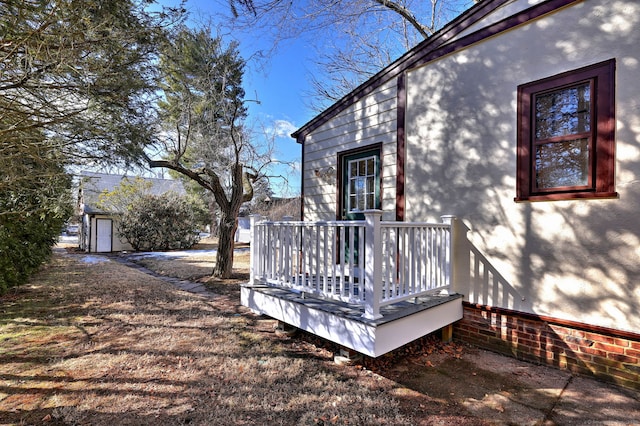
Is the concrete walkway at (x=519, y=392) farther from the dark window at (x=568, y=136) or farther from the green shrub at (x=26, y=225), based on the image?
the green shrub at (x=26, y=225)

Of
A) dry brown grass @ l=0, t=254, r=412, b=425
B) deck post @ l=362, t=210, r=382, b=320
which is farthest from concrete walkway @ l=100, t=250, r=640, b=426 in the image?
deck post @ l=362, t=210, r=382, b=320

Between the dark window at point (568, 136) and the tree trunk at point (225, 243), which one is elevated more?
the dark window at point (568, 136)

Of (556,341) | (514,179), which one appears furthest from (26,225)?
(556,341)

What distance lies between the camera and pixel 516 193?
11.6 feet

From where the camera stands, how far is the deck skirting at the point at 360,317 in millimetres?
2846

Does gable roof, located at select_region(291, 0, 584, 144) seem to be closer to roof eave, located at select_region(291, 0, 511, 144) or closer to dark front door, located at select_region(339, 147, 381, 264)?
roof eave, located at select_region(291, 0, 511, 144)

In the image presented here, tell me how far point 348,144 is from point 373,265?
127 inches

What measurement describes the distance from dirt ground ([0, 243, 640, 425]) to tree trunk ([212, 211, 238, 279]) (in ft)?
10.2

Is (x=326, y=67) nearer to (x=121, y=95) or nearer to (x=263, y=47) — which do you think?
(x=263, y=47)

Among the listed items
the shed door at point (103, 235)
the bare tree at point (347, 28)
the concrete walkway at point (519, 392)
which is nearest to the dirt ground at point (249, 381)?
the concrete walkway at point (519, 392)

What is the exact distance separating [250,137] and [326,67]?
12.7 ft

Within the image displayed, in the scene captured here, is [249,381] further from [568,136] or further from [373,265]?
[568,136]

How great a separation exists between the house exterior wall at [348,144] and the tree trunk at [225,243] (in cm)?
238

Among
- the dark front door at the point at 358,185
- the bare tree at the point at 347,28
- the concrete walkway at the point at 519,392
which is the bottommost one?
the concrete walkway at the point at 519,392
